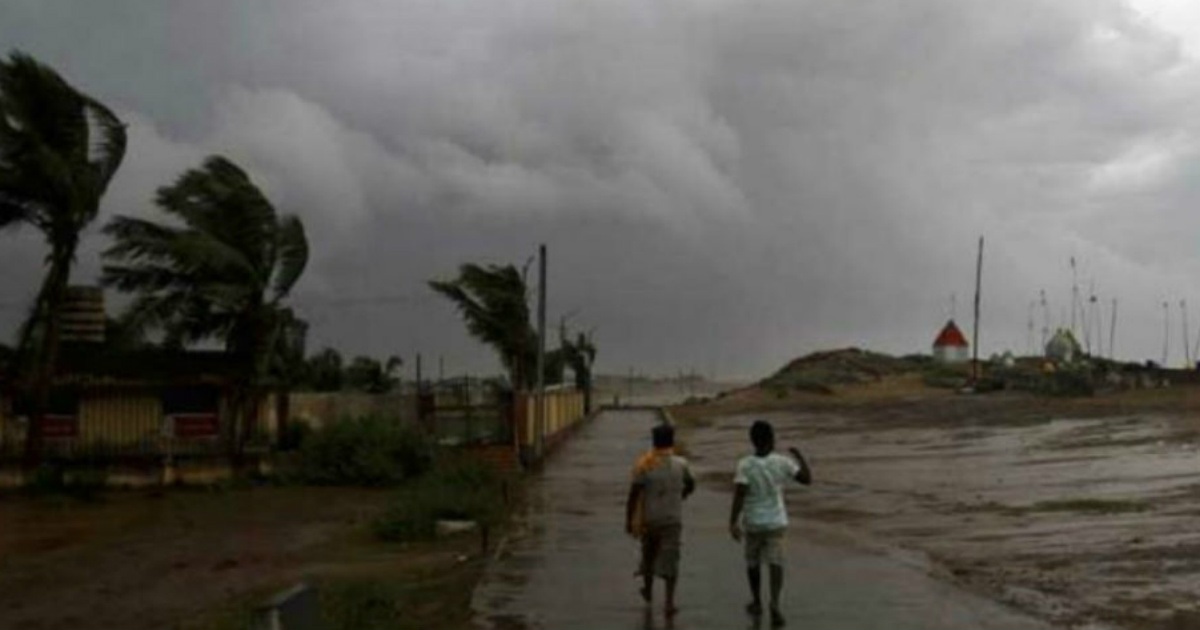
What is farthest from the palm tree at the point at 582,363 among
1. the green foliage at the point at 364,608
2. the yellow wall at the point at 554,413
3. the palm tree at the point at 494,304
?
the green foliage at the point at 364,608

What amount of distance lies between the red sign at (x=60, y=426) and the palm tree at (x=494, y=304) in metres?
11.4

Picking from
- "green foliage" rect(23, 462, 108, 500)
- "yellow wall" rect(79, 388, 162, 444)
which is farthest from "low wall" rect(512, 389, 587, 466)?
"green foliage" rect(23, 462, 108, 500)

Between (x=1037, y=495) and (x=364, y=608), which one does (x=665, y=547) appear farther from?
(x=1037, y=495)

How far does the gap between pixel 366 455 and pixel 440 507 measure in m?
11.9

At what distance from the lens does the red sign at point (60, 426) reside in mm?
33781

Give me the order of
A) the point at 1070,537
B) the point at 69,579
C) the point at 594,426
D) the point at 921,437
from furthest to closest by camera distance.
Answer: the point at 594,426 < the point at 921,437 < the point at 69,579 < the point at 1070,537

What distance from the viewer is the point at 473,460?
1195 inches

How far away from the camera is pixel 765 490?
11.2 meters

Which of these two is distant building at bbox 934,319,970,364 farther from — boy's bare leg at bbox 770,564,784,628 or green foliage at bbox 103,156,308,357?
boy's bare leg at bbox 770,564,784,628

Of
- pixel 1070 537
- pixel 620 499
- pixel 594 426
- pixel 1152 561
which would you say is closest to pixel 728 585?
pixel 1152 561

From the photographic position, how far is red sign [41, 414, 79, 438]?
1330 inches

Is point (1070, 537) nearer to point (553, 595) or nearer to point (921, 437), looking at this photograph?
point (553, 595)

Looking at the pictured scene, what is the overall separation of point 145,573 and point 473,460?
12115 mm

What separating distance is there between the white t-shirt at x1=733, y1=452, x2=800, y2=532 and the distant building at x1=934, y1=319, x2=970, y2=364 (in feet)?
295
